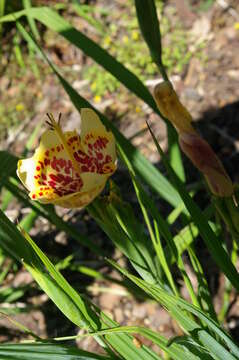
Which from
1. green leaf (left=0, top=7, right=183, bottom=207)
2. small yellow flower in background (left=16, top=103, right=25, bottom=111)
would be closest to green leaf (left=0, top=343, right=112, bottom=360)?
green leaf (left=0, top=7, right=183, bottom=207)

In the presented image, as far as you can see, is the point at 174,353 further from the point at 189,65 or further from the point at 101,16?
the point at 101,16

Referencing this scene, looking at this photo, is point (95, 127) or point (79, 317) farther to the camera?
point (95, 127)

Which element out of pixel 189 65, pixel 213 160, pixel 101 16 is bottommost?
pixel 189 65

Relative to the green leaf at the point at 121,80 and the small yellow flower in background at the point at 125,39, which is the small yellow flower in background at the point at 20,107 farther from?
the green leaf at the point at 121,80

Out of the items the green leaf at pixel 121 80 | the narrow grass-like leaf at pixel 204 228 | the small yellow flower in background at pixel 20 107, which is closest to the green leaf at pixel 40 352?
the narrow grass-like leaf at pixel 204 228

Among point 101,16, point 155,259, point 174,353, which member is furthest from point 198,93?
A: point 174,353

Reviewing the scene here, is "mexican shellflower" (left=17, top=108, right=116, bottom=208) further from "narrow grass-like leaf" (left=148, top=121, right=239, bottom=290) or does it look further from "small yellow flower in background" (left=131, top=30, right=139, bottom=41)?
"small yellow flower in background" (left=131, top=30, right=139, bottom=41)
